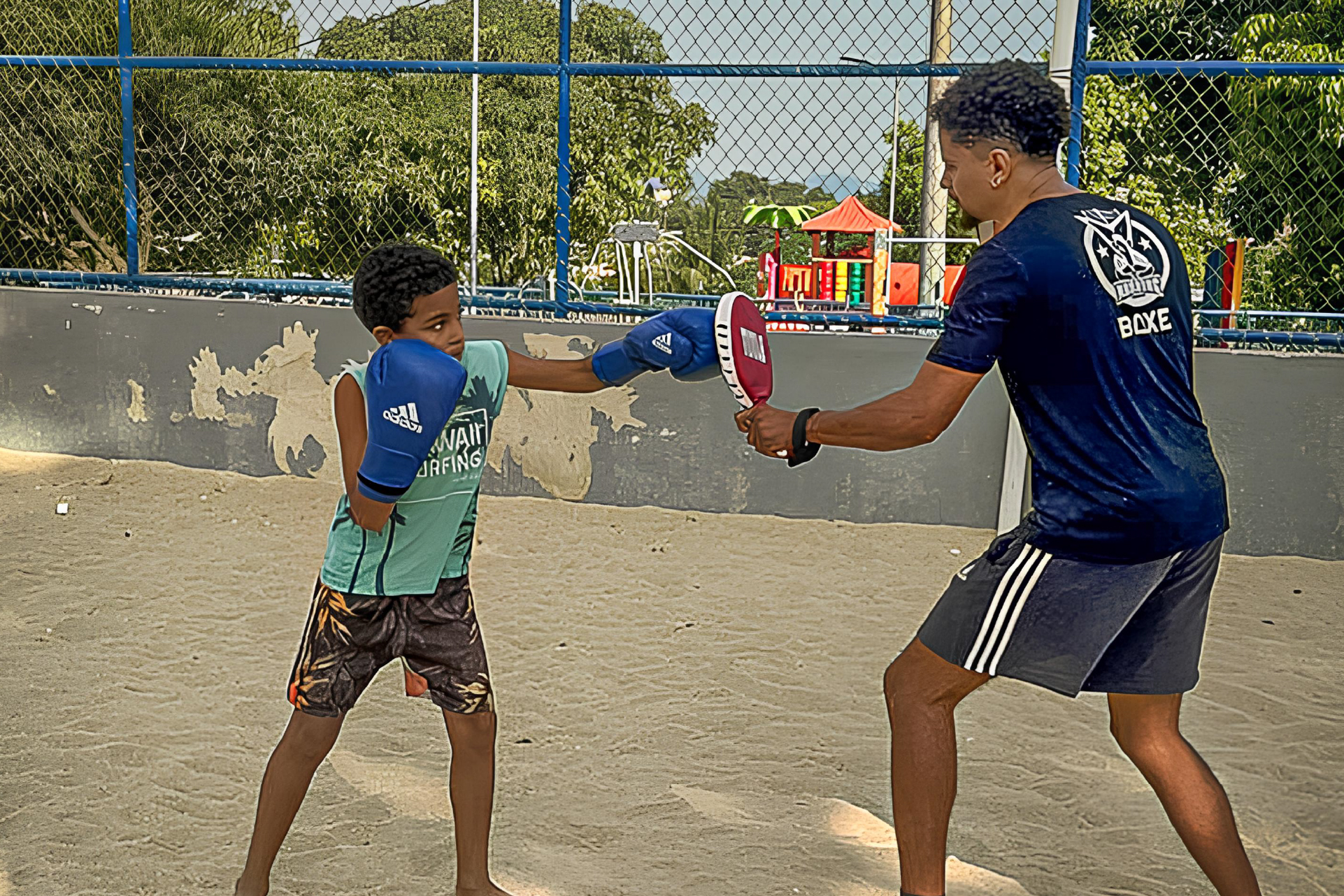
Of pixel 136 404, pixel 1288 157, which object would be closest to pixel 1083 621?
pixel 136 404

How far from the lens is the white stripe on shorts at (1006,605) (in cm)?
230

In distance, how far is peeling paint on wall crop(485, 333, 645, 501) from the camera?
20.5 feet

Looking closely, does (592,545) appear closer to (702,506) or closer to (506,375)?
(702,506)

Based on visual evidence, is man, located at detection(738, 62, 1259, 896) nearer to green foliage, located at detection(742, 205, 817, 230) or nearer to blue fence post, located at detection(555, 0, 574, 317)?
blue fence post, located at detection(555, 0, 574, 317)

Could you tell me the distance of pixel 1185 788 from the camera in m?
2.33

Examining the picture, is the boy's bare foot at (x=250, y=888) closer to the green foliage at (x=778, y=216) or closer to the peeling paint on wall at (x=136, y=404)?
the peeling paint on wall at (x=136, y=404)

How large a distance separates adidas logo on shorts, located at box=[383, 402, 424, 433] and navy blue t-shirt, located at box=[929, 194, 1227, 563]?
97 centimetres

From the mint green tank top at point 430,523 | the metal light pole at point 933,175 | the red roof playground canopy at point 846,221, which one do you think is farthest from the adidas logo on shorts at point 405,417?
the red roof playground canopy at point 846,221

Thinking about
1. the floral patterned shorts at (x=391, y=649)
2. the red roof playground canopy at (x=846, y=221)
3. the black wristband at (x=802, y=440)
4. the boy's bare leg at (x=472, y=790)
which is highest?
the red roof playground canopy at (x=846, y=221)

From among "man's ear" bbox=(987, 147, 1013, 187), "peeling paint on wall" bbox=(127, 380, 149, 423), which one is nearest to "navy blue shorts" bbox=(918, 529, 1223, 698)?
"man's ear" bbox=(987, 147, 1013, 187)

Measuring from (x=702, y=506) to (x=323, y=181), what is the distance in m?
6.30

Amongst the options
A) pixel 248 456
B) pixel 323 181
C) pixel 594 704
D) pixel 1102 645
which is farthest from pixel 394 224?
pixel 1102 645

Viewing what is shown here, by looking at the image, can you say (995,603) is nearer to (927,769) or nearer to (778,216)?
(927,769)

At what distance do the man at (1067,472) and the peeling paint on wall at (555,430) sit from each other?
153 inches
